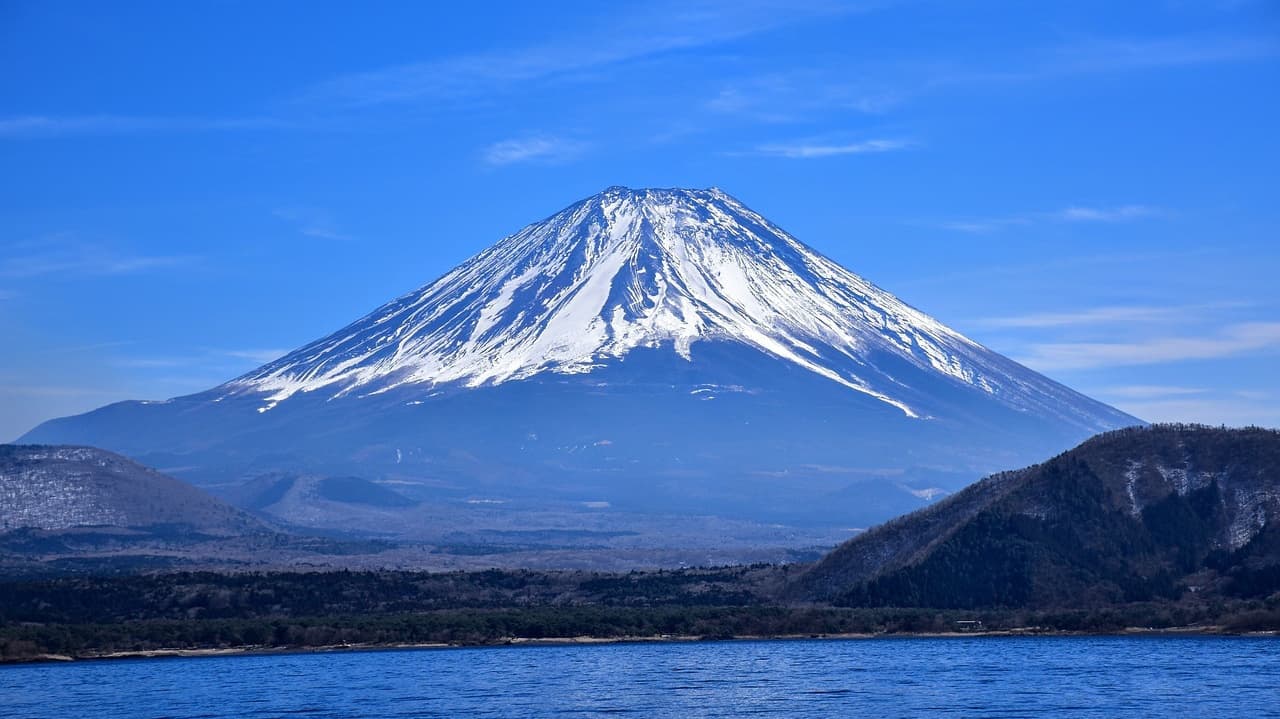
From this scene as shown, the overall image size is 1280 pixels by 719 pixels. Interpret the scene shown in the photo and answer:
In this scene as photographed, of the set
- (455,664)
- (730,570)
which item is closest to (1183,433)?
(730,570)

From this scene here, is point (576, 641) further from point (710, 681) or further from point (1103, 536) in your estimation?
point (1103, 536)

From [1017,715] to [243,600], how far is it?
250 feet

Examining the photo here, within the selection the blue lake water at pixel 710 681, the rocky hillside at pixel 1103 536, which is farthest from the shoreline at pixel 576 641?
the rocky hillside at pixel 1103 536

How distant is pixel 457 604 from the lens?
13912cm

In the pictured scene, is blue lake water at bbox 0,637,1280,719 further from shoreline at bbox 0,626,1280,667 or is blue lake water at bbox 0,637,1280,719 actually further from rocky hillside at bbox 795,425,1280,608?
rocky hillside at bbox 795,425,1280,608

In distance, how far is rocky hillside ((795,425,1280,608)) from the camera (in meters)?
121

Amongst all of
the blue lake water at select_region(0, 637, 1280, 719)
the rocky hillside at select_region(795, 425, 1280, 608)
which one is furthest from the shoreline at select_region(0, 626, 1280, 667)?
the rocky hillside at select_region(795, 425, 1280, 608)

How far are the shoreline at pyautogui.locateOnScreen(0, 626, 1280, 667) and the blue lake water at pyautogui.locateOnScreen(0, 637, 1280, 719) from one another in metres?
1.23

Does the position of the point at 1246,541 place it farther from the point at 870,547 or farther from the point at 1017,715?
the point at 1017,715

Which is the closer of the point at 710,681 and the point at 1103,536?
the point at 710,681

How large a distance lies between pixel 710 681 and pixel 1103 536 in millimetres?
46304

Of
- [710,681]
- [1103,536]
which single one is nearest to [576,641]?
[710,681]

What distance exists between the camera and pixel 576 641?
118938 millimetres

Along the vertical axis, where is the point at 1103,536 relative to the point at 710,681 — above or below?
above
